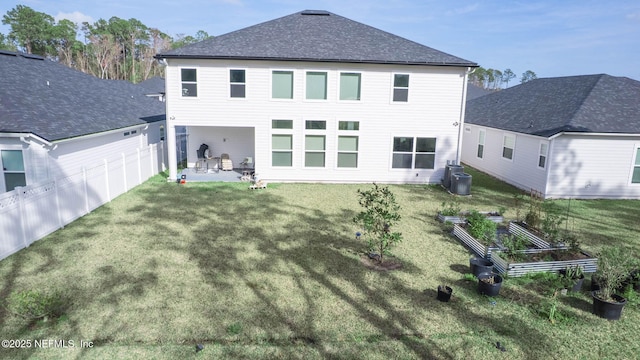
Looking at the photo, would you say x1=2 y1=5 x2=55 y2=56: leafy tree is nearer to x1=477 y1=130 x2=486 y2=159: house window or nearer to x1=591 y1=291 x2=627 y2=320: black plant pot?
x1=477 y1=130 x2=486 y2=159: house window

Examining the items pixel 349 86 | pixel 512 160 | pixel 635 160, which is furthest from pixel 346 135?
pixel 635 160

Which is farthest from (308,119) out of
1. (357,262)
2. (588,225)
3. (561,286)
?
(561,286)

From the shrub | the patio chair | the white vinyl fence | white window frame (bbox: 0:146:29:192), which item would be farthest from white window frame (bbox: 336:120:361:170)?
the shrub

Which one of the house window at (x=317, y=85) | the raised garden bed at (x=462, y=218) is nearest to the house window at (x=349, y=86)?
the house window at (x=317, y=85)

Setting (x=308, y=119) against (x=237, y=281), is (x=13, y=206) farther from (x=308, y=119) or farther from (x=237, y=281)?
(x=308, y=119)

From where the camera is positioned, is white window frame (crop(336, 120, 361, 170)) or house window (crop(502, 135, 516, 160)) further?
house window (crop(502, 135, 516, 160))

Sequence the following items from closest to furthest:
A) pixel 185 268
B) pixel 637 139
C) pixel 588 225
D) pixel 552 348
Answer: pixel 552 348 < pixel 185 268 < pixel 588 225 < pixel 637 139

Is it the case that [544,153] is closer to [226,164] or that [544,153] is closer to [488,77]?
[226,164]

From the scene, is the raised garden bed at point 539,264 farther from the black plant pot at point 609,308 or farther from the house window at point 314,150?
the house window at point 314,150
